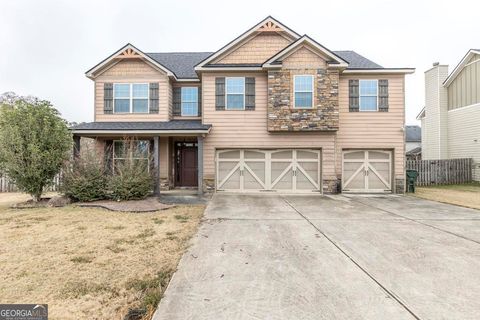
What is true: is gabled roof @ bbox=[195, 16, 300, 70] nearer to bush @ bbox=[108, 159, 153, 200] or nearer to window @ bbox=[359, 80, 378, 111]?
window @ bbox=[359, 80, 378, 111]

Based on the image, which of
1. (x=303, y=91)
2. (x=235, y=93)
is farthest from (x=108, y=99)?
(x=303, y=91)

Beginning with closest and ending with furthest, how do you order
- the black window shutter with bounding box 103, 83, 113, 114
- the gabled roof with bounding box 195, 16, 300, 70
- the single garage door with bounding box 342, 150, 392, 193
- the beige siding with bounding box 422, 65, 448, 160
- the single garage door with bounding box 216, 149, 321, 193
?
the gabled roof with bounding box 195, 16, 300, 70, the single garage door with bounding box 216, 149, 321, 193, the single garage door with bounding box 342, 150, 392, 193, the black window shutter with bounding box 103, 83, 113, 114, the beige siding with bounding box 422, 65, 448, 160

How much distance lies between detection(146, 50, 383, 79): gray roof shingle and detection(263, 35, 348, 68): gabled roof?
139cm

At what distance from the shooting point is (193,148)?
13.4 m

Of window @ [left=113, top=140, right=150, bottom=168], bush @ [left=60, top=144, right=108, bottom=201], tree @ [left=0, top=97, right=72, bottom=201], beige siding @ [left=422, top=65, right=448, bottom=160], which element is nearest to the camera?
tree @ [left=0, top=97, right=72, bottom=201]

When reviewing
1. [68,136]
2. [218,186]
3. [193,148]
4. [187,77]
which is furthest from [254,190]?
[68,136]

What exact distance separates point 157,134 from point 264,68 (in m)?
5.64

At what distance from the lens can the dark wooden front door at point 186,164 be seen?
13391mm

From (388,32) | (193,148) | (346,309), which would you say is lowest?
(346,309)

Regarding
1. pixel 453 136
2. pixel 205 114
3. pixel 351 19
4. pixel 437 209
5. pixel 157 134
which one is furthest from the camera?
pixel 351 19

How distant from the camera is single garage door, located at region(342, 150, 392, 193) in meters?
12.5

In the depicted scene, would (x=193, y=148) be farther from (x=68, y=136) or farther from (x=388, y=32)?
(x=388, y=32)

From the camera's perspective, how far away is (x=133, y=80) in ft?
41.4

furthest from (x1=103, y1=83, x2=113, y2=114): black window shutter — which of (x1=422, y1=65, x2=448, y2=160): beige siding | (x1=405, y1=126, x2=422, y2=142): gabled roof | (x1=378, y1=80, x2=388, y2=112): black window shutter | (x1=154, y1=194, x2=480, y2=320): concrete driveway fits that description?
(x1=405, y1=126, x2=422, y2=142): gabled roof
